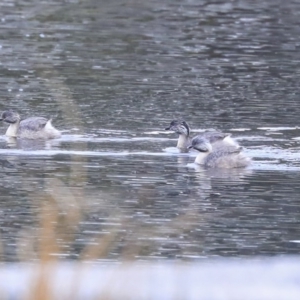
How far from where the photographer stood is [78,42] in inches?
1195

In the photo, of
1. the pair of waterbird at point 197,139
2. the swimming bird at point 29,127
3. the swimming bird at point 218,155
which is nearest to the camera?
the swimming bird at point 218,155

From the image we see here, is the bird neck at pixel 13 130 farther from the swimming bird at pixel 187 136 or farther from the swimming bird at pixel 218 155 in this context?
the swimming bird at pixel 218 155

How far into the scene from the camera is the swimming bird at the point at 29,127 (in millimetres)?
18078

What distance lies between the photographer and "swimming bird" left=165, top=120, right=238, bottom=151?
1730 cm

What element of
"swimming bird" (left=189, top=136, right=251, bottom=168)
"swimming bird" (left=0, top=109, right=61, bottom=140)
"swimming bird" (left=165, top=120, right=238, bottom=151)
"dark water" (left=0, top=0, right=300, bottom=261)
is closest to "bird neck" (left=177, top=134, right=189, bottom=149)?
"swimming bird" (left=165, top=120, right=238, bottom=151)

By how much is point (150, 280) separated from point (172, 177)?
7.80 m

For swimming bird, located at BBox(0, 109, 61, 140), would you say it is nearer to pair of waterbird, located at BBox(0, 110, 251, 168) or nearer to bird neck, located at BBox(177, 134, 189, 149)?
pair of waterbird, located at BBox(0, 110, 251, 168)

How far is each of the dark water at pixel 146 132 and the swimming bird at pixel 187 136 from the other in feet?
0.77

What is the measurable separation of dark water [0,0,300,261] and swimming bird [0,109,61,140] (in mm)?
166

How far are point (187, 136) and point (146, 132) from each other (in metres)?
0.80

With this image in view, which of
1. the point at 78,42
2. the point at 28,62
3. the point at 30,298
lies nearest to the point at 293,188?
the point at 30,298

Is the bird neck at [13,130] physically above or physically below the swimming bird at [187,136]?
below

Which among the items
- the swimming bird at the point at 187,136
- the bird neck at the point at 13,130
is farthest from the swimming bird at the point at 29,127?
the swimming bird at the point at 187,136

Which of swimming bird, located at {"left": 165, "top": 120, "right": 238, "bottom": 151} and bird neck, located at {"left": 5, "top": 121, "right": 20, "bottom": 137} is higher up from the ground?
swimming bird, located at {"left": 165, "top": 120, "right": 238, "bottom": 151}
